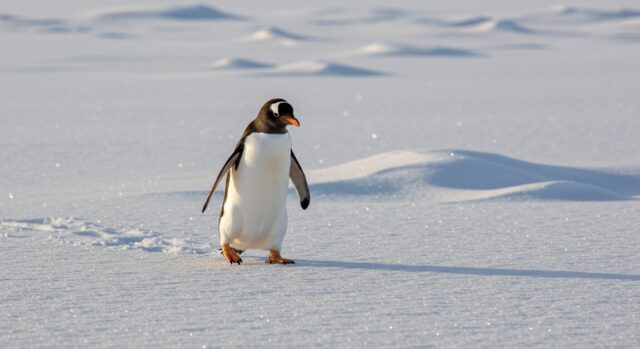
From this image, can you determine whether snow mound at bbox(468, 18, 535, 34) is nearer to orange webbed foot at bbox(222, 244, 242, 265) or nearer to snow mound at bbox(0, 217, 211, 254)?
snow mound at bbox(0, 217, 211, 254)

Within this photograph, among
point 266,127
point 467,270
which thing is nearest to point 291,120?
point 266,127

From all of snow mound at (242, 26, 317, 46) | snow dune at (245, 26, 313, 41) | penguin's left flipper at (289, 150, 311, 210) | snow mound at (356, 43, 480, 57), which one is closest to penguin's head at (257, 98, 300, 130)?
penguin's left flipper at (289, 150, 311, 210)

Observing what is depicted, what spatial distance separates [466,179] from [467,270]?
104 inches

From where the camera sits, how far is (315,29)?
46.5 meters

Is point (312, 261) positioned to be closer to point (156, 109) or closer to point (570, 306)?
point (570, 306)

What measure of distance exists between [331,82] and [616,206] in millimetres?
12522

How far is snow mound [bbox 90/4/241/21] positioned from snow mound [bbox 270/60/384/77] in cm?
2749

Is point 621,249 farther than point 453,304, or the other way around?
point 621,249

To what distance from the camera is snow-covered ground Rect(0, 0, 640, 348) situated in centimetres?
322

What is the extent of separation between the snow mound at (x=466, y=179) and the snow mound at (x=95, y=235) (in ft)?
5.33

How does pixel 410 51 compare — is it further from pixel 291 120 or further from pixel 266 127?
pixel 291 120

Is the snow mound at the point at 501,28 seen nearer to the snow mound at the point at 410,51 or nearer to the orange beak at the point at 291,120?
the snow mound at the point at 410,51

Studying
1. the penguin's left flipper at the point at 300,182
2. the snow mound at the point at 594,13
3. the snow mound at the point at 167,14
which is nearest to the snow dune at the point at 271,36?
the snow mound at the point at 167,14

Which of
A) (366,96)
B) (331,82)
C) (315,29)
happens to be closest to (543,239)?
(366,96)
